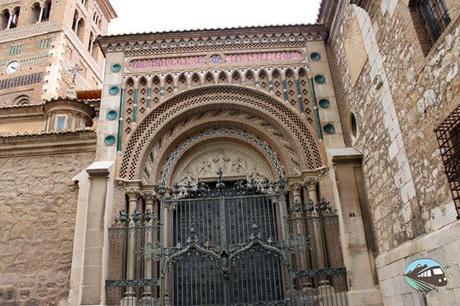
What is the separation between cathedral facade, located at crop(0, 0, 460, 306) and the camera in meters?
6.26

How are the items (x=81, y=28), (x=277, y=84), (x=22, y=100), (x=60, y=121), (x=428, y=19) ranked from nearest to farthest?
(x=428, y=19), (x=277, y=84), (x=60, y=121), (x=22, y=100), (x=81, y=28)

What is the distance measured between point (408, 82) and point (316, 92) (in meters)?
4.18

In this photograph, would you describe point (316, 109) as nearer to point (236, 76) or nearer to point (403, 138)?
point (236, 76)

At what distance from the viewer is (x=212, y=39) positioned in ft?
37.3

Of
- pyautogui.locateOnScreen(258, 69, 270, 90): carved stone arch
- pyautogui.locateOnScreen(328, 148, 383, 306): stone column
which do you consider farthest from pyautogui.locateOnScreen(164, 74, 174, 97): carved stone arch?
pyautogui.locateOnScreen(328, 148, 383, 306): stone column

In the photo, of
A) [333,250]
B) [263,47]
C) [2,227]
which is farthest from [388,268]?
[2,227]

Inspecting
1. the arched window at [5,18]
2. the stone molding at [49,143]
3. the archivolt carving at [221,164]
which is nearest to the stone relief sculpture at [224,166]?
the archivolt carving at [221,164]

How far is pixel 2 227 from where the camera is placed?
9.36m

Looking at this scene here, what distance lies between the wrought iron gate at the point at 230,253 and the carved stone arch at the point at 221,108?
4.14 ft

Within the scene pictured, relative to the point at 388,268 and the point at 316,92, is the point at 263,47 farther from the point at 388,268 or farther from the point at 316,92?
the point at 388,268

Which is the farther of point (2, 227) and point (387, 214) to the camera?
point (2, 227)

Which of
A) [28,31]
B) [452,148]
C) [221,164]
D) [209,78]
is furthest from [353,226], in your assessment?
[28,31]

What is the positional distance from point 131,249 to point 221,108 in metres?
4.31

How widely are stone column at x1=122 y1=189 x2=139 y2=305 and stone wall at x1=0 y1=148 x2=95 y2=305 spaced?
1293 millimetres
